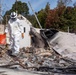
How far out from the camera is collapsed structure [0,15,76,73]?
35.8 feet

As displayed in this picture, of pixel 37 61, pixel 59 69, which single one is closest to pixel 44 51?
pixel 37 61

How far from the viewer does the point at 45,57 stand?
12.7m

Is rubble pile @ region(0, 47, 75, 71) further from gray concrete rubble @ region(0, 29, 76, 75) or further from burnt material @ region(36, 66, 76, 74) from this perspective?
burnt material @ region(36, 66, 76, 74)

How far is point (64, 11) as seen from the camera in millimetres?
51562

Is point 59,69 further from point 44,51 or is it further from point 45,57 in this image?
point 44,51

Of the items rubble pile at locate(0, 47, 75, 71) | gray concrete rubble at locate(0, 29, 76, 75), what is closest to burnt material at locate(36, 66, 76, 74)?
gray concrete rubble at locate(0, 29, 76, 75)

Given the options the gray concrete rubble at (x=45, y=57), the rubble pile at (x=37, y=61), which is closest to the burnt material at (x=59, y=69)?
the gray concrete rubble at (x=45, y=57)

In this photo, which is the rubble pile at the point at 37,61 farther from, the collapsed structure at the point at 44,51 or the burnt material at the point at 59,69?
the burnt material at the point at 59,69

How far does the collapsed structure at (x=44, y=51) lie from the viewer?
10907 millimetres

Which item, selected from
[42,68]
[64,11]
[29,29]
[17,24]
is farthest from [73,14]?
[42,68]

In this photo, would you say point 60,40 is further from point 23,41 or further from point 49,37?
point 23,41

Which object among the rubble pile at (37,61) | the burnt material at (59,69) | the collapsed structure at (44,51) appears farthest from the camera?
the collapsed structure at (44,51)

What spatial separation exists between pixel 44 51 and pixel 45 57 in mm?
1765

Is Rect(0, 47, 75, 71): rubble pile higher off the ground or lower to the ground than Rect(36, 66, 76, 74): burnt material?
higher
